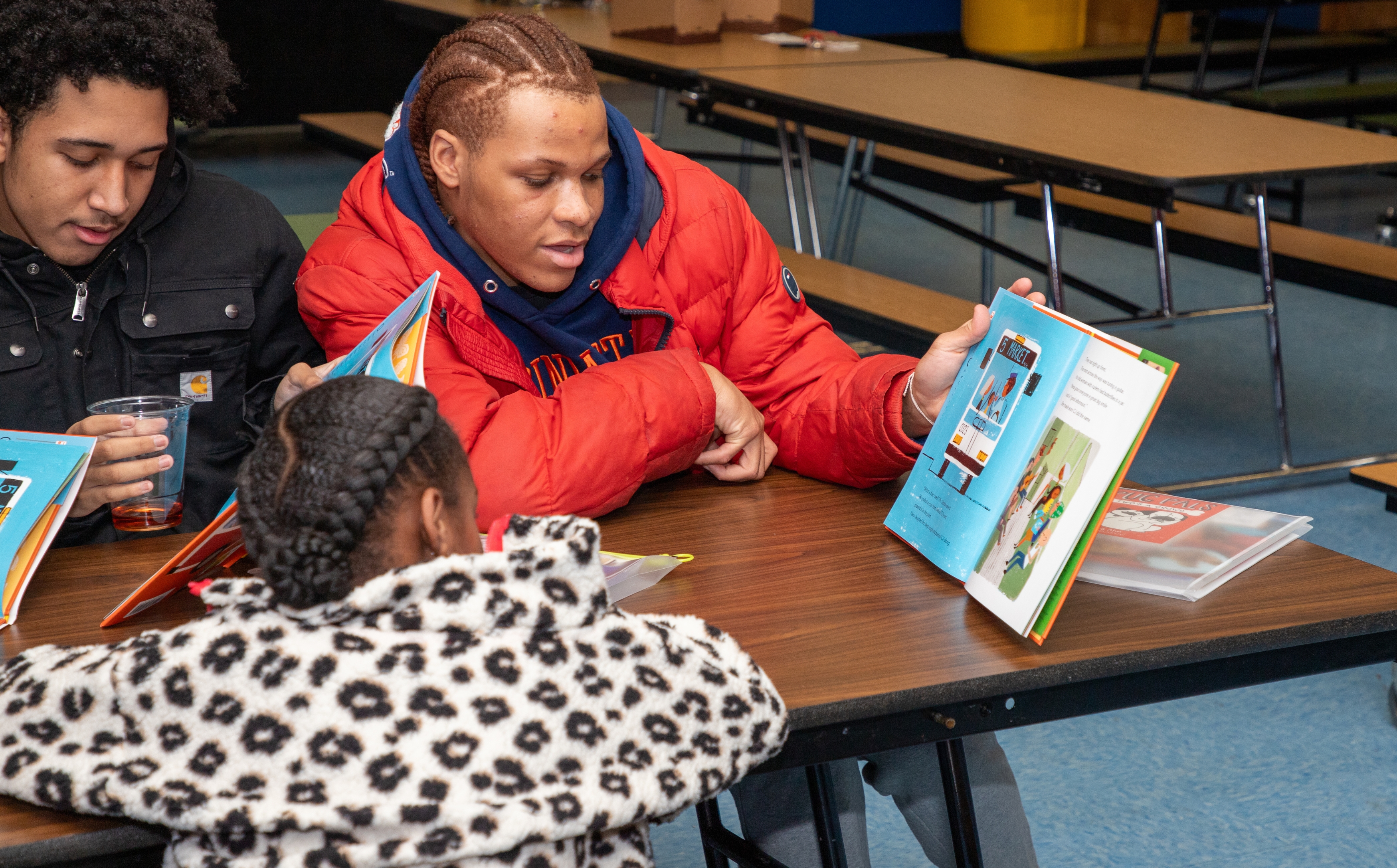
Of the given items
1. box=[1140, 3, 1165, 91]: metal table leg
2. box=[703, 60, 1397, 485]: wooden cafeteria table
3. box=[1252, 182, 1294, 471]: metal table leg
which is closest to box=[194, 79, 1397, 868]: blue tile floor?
box=[1252, 182, 1294, 471]: metal table leg

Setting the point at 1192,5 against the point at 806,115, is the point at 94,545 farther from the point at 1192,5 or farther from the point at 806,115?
the point at 1192,5

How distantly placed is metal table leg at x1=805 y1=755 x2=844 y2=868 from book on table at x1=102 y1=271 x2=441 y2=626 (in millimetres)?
567

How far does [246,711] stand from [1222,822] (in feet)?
5.28

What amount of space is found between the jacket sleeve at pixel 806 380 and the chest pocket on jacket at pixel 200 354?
1.92 ft

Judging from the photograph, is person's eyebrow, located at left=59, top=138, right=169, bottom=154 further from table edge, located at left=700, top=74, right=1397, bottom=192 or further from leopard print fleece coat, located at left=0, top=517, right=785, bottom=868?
table edge, located at left=700, top=74, right=1397, bottom=192

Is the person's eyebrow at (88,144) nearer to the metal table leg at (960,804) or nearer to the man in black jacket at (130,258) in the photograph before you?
the man in black jacket at (130,258)

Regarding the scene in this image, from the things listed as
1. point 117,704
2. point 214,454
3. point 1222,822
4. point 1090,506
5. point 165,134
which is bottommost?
point 1222,822

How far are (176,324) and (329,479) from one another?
81 centimetres

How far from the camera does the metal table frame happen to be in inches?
39.4

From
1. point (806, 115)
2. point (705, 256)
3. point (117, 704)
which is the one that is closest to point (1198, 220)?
point (806, 115)

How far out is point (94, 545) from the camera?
4.24 ft

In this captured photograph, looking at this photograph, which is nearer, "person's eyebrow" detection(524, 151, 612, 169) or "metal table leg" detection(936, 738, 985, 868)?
"metal table leg" detection(936, 738, 985, 868)

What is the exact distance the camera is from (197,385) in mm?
1613

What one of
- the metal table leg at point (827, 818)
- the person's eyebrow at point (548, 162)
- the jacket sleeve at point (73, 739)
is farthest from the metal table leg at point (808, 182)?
the jacket sleeve at point (73, 739)
